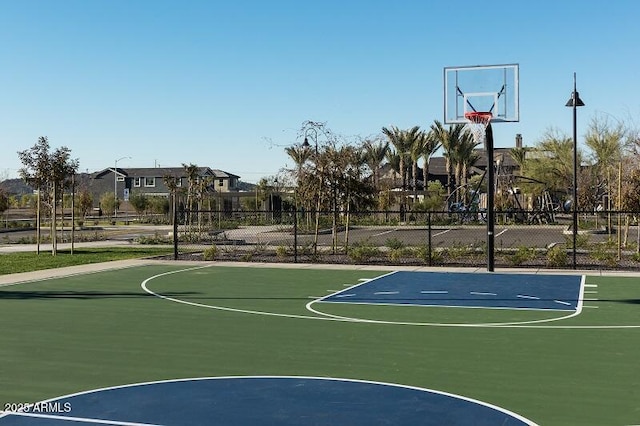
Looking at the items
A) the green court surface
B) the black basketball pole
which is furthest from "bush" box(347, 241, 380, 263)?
the green court surface

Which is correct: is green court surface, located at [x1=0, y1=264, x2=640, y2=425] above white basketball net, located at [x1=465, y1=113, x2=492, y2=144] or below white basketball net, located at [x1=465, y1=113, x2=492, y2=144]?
below

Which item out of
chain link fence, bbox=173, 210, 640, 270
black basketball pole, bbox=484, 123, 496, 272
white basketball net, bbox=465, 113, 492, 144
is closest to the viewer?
black basketball pole, bbox=484, 123, 496, 272

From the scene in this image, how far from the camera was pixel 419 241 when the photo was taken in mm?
34062

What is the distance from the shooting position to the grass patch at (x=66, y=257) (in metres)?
22.0

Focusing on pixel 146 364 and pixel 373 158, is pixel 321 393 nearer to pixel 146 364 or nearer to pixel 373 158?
pixel 146 364

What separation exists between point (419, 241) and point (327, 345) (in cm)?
2415

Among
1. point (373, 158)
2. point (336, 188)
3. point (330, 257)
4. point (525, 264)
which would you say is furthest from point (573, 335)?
point (373, 158)

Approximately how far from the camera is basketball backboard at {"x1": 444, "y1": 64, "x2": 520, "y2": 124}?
67.6ft

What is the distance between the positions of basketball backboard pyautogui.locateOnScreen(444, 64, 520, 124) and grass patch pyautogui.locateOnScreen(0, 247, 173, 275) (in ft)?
40.0

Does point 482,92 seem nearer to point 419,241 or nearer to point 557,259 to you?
point 557,259

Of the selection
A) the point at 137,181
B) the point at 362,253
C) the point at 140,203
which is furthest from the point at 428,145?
the point at 137,181

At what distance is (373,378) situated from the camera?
8.46 meters

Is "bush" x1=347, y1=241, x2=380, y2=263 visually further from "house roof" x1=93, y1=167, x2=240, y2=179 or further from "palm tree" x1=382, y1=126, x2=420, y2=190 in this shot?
"house roof" x1=93, y1=167, x2=240, y2=179

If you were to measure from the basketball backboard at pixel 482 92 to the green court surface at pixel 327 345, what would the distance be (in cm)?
644
